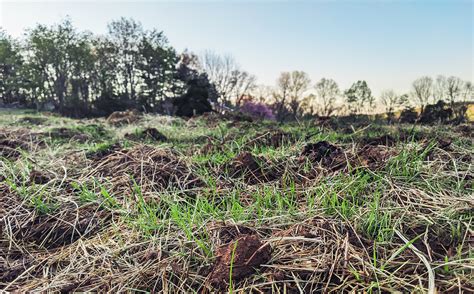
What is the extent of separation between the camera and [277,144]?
123 inches

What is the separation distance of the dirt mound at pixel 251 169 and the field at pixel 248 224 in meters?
0.01

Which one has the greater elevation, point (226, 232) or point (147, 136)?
point (147, 136)

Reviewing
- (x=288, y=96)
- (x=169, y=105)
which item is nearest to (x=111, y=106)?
(x=169, y=105)

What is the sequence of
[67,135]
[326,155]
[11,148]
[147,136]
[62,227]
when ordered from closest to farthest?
1. [62,227]
2. [326,155]
3. [11,148]
4. [147,136]
5. [67,135]

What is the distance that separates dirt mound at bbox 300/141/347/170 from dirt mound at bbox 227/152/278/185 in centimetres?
29

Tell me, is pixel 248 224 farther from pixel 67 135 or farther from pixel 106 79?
pixel 106 79

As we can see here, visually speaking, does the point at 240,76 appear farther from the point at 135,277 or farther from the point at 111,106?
the point at 135,277

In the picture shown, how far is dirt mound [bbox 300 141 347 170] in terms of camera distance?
2.10 m

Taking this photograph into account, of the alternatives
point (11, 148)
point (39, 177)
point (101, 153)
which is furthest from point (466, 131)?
point (11, 148)

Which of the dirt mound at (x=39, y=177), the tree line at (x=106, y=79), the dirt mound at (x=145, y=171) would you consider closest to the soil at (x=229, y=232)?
the dirt mound at (x=145, y=171)

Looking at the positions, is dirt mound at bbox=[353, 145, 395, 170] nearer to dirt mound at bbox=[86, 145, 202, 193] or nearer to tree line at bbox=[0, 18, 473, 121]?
dirt mound at bbox=[86, 145, 202, 193]

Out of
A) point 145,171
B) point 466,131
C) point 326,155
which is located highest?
point 466,131

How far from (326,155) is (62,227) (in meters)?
1.81

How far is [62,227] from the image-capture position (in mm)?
1686
